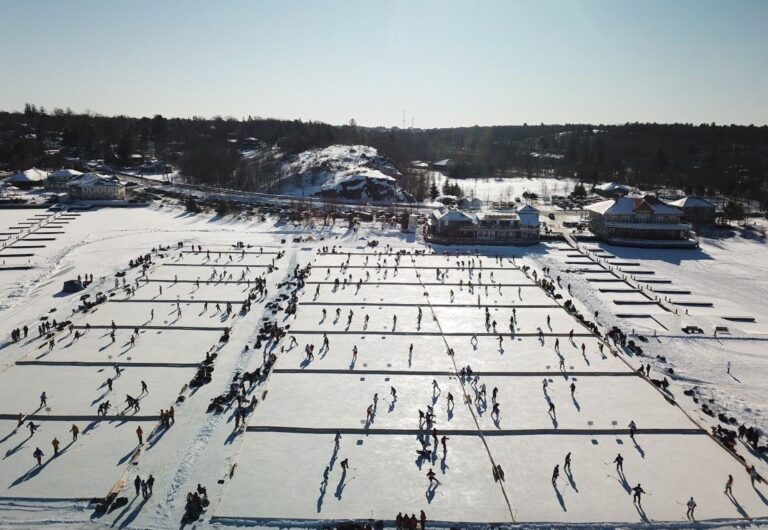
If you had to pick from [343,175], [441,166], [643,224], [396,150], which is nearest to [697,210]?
[643,224]

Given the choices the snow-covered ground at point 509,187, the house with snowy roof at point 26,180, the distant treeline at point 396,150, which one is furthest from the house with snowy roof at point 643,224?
the house with snowy roof at point 26,180

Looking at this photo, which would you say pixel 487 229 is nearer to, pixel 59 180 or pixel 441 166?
pixel 59 180

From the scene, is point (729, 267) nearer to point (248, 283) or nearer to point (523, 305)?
point (523, 305)

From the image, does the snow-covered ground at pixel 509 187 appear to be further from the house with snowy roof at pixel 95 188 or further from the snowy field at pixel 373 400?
the house with snowy roof at pixel 95 188

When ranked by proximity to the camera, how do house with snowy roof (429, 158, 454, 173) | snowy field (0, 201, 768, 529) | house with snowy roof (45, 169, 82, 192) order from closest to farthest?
snowy field (0, 201, 768, 529), house with snowy roof (45, 169, 82, 192), house with snowy roof (429, 158, 454, 173)

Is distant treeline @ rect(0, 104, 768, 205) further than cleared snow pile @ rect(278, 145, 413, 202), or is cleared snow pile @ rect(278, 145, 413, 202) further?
distant treeline @ rect(0, 104, 768, 205)

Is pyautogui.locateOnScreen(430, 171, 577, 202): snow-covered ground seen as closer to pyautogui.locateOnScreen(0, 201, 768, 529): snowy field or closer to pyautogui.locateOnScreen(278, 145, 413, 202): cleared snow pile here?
pyautogui.locateOnScreen(278, 145, 413, 202): cleared snow pile

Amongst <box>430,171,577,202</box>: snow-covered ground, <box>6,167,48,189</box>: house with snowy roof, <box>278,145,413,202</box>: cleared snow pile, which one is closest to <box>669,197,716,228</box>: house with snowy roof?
<box>430,171,577,202</box>: snow-covered ground
